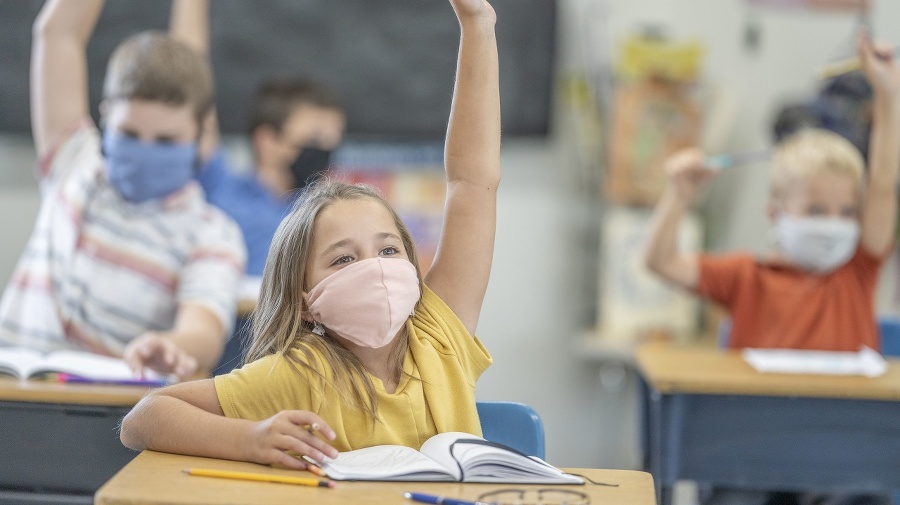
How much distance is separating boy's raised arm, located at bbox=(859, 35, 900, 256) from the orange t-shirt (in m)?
0.09

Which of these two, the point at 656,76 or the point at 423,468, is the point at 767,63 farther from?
the point at 423,468

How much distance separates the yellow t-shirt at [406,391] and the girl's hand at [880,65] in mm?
1481

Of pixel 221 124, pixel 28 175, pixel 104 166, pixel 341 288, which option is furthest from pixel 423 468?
pixel 28 175

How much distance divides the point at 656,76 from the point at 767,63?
57 centimetres

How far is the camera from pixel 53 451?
6.11 ft

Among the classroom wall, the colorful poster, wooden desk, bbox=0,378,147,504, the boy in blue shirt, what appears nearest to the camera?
wooden desk, bbox=0,378,147,504

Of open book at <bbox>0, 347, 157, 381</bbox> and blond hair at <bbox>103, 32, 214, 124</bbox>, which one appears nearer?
open book at <bbox>0, 347, 157, 381</bbox>

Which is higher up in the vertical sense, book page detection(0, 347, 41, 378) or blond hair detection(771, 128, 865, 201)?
blond hair detection(771, 128, 865, 201)

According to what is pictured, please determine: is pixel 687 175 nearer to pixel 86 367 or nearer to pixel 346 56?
pixel 86 367

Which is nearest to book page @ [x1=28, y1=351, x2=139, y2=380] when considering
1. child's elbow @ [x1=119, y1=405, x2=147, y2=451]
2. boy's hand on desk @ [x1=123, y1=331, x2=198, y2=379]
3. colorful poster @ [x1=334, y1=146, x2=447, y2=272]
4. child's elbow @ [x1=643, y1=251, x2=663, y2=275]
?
boy's hand on desk @ [x1=123, y1=331, x2=198, y2=379]

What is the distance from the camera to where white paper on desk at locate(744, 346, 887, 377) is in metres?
2.40

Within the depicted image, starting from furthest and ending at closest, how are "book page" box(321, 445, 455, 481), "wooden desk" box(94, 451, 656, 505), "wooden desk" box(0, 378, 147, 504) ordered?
"wooden desk" box(0, 378, 147, 504) < "book page" box(321, 445, 455, 481) < "wooden desk" box(94, 451, 656, 505)

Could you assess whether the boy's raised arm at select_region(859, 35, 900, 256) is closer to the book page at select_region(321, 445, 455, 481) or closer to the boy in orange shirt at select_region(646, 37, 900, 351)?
the boy in orange shirt at select_region(646, 37, 900, 351)

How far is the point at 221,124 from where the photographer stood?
4379mm
